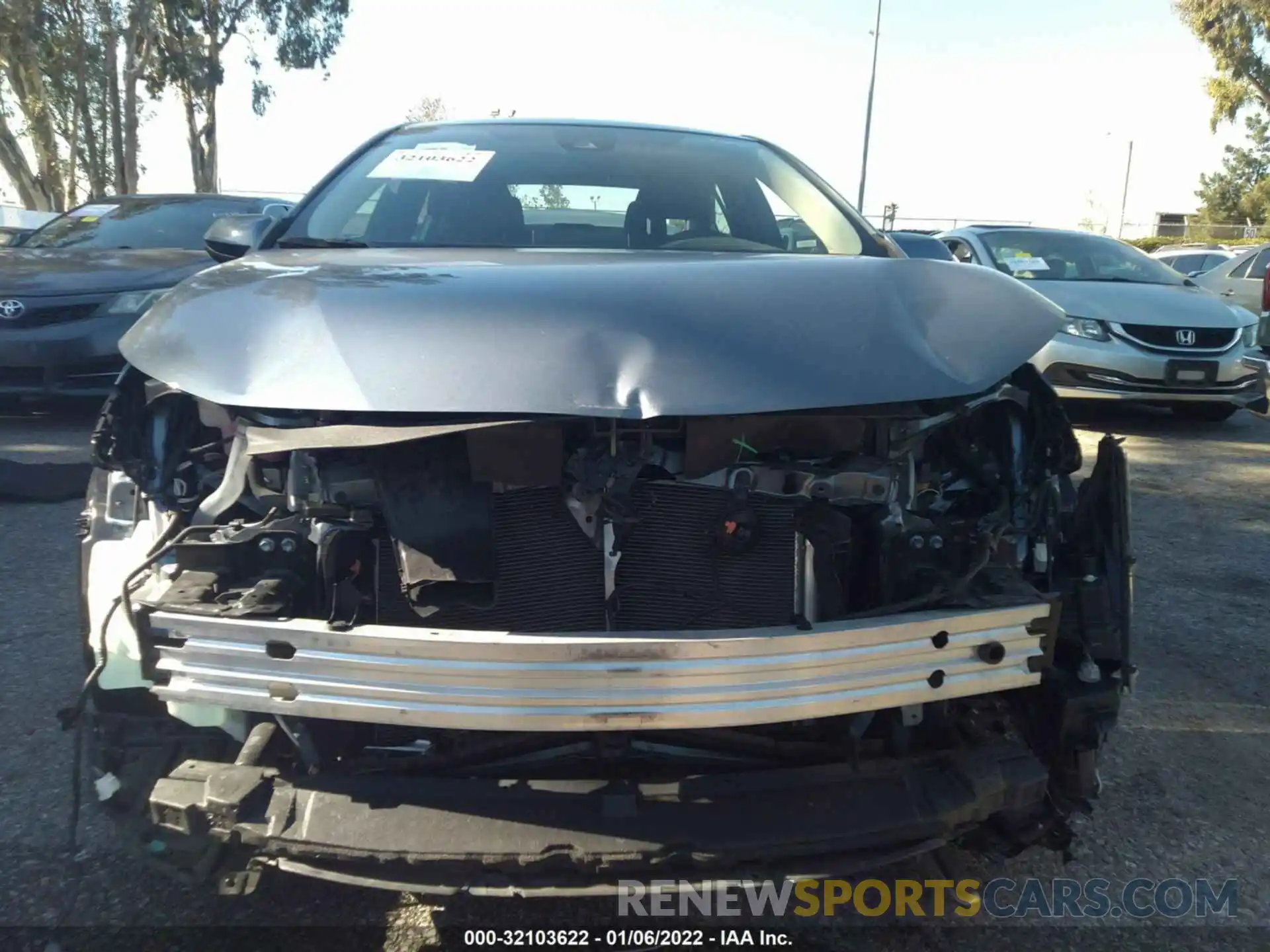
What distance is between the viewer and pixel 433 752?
1.85 meters

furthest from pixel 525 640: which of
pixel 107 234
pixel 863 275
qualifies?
pixel 107 234

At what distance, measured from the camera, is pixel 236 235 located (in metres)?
3.08

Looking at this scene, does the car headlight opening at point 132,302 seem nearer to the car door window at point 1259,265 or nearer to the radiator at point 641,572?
the radiator at point 641,572

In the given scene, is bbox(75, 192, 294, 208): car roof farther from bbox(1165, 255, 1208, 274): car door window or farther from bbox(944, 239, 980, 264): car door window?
bbox(1165, 255, 1208, 274): car door window

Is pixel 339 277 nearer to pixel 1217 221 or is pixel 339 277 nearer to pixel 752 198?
pixel 752 198

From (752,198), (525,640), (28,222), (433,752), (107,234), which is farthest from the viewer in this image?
(28,222)

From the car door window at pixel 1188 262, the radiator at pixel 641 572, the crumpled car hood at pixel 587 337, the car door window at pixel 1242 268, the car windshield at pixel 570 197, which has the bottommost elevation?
the car door window at pixel 1188 262

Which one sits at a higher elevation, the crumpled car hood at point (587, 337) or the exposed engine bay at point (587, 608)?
the crumpled car hood at point (587, 337)

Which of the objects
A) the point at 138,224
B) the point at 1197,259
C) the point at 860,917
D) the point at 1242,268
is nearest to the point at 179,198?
the point at 138,224

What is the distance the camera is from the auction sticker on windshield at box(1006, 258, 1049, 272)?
8023mm

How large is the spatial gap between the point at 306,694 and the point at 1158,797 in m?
2.21

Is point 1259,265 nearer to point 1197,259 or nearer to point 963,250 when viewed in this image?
point 1197,259

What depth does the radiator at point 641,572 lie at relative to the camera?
6.30 ft

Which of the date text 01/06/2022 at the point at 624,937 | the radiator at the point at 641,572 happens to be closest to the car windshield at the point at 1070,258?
the radiator at the point at 641,572
